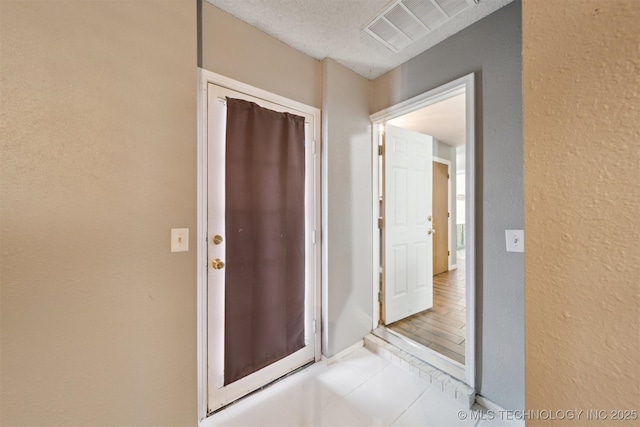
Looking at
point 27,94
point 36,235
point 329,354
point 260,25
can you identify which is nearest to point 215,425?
point 329,354

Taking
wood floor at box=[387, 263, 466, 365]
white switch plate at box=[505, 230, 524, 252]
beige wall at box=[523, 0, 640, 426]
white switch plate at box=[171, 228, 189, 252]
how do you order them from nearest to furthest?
beige wall at box=[523, 0, 640, 426], white switch plate at box=[171, 228, 189, 252], white switch plate at box=[505, 230, 524, 252], wood floor at box=[387, 263, 466, 365]

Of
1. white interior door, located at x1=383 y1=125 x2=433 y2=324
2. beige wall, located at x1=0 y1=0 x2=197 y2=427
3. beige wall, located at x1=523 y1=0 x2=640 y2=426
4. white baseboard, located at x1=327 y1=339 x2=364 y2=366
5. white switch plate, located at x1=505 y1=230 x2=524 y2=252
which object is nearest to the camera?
beige wall, located at x1=523 y1=0 x2=640 y2=426

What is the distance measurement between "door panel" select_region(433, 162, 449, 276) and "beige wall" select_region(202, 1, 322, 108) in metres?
2.91

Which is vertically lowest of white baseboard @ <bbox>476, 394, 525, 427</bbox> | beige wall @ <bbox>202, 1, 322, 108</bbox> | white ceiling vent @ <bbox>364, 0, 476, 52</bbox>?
white baseboard @ <bbox>476, 394, 525, 427</bbox>

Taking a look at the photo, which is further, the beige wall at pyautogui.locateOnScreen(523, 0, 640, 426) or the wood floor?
the wood floor

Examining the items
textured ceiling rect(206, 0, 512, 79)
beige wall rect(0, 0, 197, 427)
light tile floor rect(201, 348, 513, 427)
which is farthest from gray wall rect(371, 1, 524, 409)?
beige wall rect(0, 0, 197, 427)

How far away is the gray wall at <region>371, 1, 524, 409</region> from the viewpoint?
4.51 ft

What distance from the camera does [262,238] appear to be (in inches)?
63.9

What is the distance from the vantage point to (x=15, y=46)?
2.79 ft

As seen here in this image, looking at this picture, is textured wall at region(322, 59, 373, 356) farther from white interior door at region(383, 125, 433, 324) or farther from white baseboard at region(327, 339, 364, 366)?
white interior door at region(383, 125, 433, 324)

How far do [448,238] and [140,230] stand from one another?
180 inches

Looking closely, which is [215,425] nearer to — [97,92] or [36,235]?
[36,235]

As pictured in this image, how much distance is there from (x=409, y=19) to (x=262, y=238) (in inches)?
68.8

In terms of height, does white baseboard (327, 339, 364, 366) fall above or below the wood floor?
below
